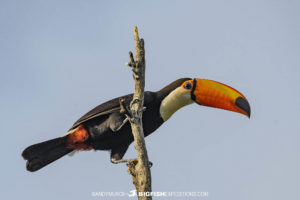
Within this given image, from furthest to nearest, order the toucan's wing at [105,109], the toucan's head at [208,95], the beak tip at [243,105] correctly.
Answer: the toucan's head at [208,95], the beak tip at [243,105], the toucan's wing at [105,109]

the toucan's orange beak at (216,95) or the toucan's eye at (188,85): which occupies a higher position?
the toucan's eye at (188,85)

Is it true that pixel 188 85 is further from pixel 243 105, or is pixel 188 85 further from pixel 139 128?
pixel 139 128

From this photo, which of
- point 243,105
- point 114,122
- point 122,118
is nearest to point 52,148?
point 114,122

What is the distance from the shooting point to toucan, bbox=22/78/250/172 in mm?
9172

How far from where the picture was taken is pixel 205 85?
9758mm

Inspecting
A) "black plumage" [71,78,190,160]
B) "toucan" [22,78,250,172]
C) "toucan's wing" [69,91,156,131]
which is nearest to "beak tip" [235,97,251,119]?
"toucan" [22,78,250,172]

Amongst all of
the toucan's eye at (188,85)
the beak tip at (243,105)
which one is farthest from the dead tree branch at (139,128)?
the beak tip at (243,105)

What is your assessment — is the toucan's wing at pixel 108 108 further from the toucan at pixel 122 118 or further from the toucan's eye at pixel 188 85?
the toucan's eye at pixel 188 85

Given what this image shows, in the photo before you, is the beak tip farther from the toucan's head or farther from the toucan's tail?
the toucan's tail

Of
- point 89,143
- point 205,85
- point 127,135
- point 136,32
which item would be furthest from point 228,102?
point 136,32

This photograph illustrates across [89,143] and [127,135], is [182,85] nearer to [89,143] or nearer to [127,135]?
[127,135]

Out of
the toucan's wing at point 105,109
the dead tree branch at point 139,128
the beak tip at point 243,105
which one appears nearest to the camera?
the dead tree branch at point 139,128

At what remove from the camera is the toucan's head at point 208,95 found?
9.60 m

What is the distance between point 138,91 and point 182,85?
8.80ft
